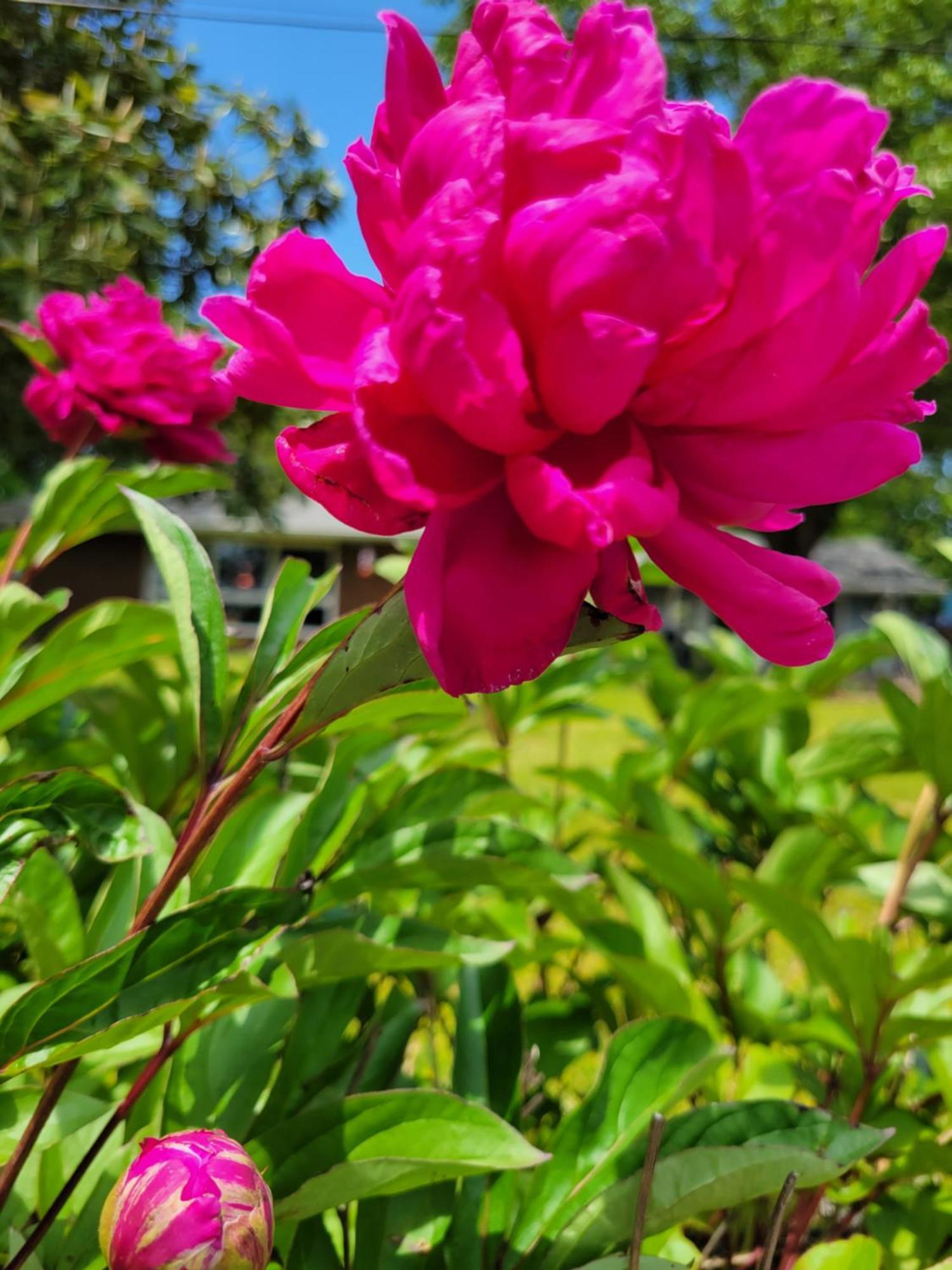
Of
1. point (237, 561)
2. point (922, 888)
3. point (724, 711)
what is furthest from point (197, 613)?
point (237, 561)

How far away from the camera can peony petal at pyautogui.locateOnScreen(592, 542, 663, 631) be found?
0.44 metres

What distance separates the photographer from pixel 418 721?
2.97ft

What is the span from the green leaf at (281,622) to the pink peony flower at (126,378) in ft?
2.11

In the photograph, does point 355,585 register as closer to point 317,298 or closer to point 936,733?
point 936,733

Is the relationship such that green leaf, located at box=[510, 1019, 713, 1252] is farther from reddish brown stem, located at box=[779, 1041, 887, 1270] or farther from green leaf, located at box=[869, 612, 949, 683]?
green leaf, located at box=[869, 612, 949, 683]

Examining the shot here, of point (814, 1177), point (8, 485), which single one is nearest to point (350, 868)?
point (814, 1177)

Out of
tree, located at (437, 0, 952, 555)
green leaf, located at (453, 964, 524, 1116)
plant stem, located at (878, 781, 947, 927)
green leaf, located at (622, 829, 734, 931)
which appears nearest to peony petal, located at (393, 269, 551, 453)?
green leaf, located at (453, 964, 524, 1116)

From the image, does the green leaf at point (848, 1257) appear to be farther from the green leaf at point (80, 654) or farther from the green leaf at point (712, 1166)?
the green leaf at point (80, 654)

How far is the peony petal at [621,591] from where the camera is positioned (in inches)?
17.5

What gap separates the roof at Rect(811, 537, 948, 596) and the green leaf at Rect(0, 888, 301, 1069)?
2323cm

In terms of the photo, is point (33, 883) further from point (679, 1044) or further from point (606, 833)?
point (606, 833)

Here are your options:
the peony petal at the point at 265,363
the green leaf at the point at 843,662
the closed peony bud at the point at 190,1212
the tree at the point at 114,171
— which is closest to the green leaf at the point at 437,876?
the closed peony bud at the point at 190,1212

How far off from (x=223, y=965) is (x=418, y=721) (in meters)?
0.37

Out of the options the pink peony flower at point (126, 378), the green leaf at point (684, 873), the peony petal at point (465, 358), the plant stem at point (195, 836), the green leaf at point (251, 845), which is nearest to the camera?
the peony petal at point (465, 358)
